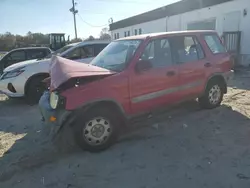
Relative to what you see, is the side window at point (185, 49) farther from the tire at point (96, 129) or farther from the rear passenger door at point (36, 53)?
the rear passenger door at point (36, 53)

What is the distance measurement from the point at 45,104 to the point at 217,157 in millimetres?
2854

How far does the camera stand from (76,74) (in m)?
3.60

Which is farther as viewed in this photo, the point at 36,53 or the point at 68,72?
the point at 36,53

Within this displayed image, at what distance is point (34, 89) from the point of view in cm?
716

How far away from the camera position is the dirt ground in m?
3.14

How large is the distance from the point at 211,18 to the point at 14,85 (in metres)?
13.2

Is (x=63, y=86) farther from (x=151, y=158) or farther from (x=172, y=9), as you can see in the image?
(x=172, y=9)

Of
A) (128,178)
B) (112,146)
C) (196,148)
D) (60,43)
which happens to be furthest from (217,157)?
(60,43)

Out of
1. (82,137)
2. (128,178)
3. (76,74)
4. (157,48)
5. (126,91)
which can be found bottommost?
(128,178)

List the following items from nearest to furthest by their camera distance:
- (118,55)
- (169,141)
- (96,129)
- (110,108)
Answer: (96,129)
(110,108)
(169,141)
(118,55)

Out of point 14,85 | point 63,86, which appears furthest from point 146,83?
point 14,85

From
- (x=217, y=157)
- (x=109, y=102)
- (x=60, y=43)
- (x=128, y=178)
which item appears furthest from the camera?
(x=60, y=43)

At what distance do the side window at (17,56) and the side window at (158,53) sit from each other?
738 centimetres

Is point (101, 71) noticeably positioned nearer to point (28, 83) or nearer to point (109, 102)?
point (109, 102)
